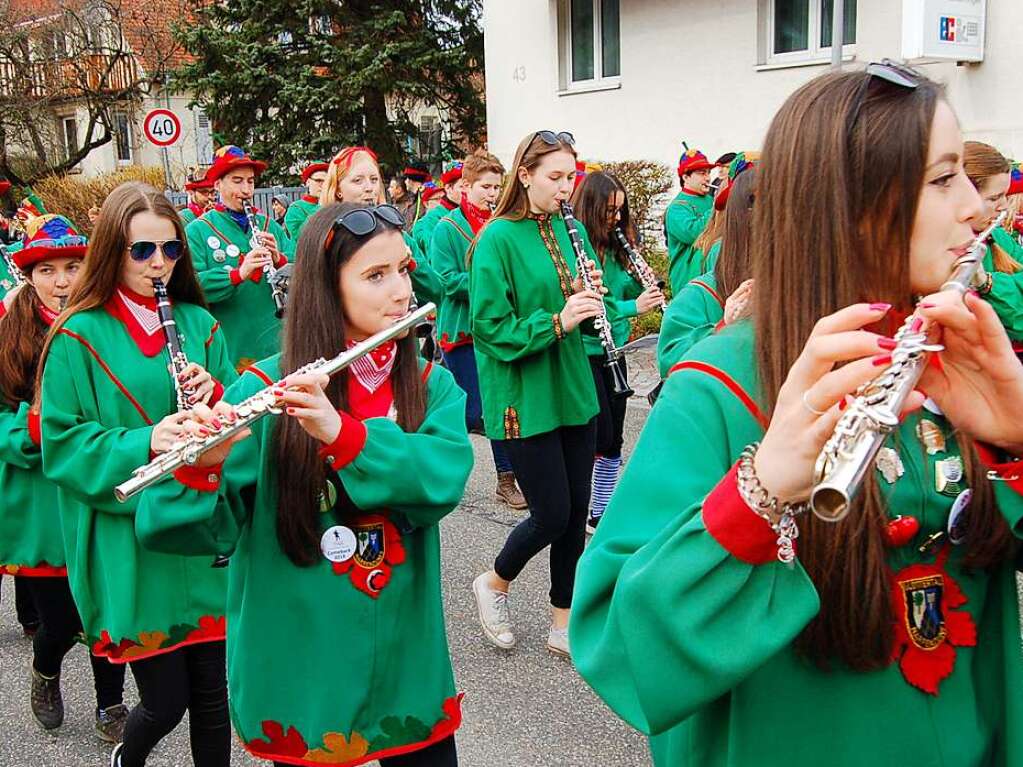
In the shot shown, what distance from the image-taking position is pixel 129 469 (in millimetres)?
2889

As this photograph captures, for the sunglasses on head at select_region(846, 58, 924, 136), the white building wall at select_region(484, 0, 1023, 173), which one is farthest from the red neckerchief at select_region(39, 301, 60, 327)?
the white building wall at select_region(484, 0, 1023, 173)

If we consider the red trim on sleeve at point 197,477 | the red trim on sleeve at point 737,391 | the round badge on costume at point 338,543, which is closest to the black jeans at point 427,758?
the round badge on costume at point 338,543

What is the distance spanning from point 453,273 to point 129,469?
4378 millimetres

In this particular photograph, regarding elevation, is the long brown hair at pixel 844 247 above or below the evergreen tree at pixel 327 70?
below

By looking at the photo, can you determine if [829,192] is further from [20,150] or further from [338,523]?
[20,150]

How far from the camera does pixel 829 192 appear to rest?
142 centimetres

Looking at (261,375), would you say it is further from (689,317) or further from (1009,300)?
(1009,300)

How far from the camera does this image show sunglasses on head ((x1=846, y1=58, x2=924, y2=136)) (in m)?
1.42

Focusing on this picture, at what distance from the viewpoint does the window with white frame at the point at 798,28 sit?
1311 cm

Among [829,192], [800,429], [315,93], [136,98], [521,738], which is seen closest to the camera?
[800,429]

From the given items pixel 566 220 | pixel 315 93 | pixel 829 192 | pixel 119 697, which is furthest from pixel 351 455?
pixel 315 93

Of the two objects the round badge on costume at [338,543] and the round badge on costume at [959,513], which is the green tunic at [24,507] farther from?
the round badge on costume at [959,513]

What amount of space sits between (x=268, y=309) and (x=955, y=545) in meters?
5.48

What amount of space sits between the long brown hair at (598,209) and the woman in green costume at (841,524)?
13.6 feet
